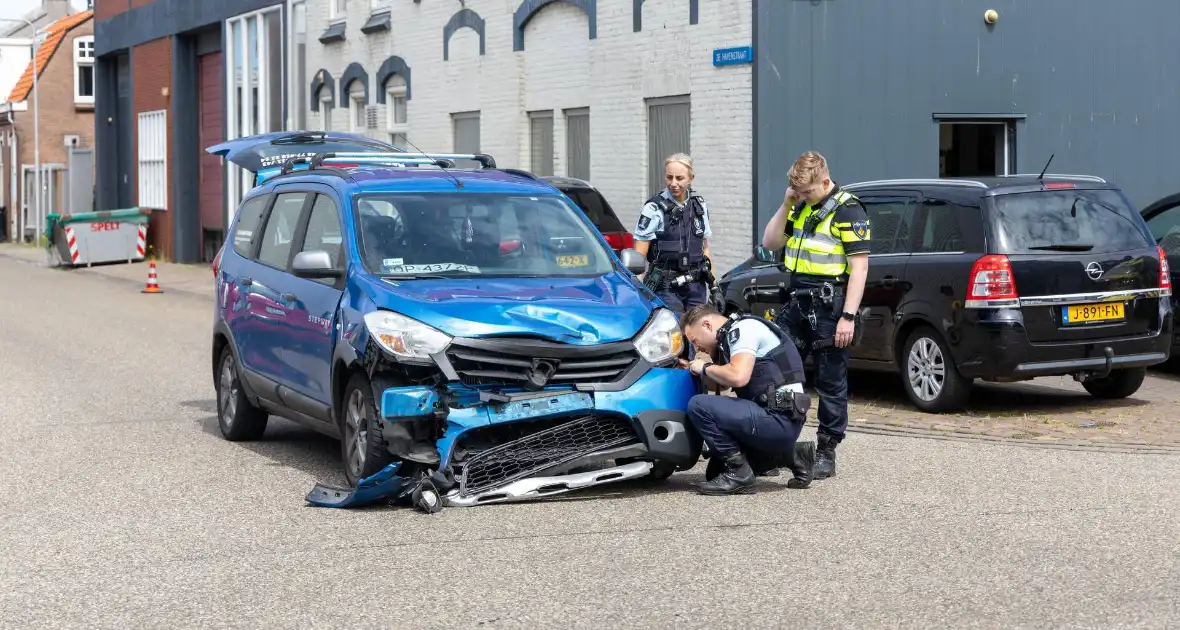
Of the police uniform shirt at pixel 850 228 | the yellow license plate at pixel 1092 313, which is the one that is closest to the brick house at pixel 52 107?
the yellow license plate at pixel 1092 313

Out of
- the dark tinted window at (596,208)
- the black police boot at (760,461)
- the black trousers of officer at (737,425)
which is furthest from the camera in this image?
the dark tinted window at (596,208)

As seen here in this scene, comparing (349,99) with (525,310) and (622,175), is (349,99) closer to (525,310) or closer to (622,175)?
(622,175)

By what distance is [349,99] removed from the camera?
1150 inches

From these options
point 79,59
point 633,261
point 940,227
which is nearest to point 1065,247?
point 940,227

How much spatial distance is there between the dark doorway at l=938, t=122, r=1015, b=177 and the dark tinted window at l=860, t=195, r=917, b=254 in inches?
290

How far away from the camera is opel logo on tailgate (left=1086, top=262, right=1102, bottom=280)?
11.5 m

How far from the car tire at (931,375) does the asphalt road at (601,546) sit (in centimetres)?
122

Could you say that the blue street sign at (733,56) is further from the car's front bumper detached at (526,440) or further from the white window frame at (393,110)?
the car's front bumper detached at (526,440)

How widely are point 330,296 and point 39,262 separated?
105ft

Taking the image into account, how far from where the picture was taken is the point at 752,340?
8.45 m

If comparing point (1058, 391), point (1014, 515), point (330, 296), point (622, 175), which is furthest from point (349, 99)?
point (1014, 515)

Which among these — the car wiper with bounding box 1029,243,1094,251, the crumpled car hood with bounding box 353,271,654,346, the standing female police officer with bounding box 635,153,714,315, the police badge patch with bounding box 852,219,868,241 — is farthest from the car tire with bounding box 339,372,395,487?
the car wiper with bounding box 1029,243,1094,251

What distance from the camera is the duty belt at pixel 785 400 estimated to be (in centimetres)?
838

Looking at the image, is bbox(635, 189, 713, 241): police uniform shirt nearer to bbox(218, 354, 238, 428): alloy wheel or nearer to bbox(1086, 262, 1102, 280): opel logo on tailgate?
bbox(1086, 262, 1102, 280): opel logo on tailgate
